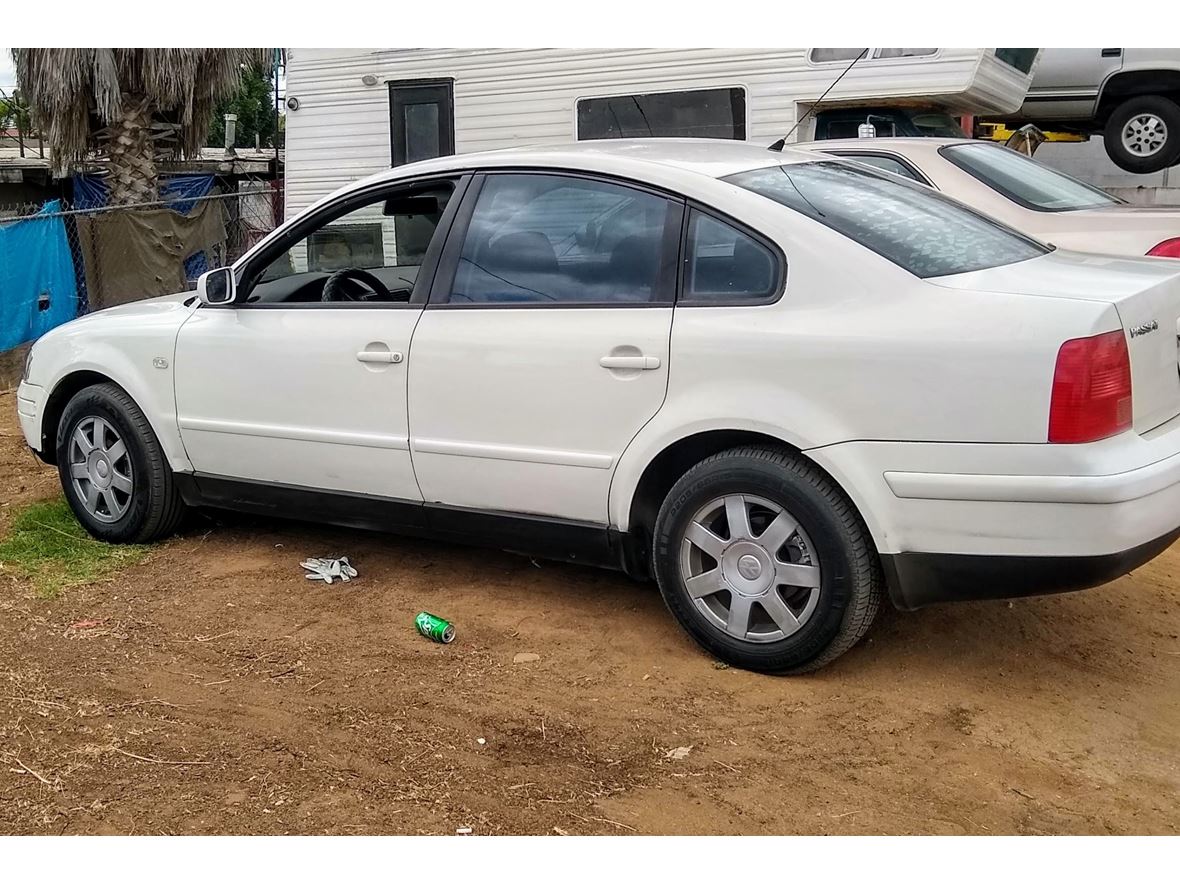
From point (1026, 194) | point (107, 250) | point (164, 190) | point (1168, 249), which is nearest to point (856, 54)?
point (1026, 194)

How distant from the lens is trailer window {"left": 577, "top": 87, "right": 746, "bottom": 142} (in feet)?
29.1

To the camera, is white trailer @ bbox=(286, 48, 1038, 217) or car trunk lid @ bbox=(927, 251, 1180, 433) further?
white trailer @ bbox=(286, 48, 1038, 217)

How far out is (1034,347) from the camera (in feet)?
10.6

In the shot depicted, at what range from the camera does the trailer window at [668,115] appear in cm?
887

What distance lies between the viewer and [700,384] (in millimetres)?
3742

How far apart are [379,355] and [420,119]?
6.20 metres

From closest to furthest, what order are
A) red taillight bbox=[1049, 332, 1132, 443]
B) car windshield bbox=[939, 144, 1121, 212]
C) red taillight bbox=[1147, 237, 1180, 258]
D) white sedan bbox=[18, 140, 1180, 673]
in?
red taillight bbox=[1049, 332, 1132, 443] → white sedan bbox=[18, 140, 1180, 673] → red taillight bbox=[1147, 237, 1180, 258] → car windshield bbox=[939, 144, 1121, 212]

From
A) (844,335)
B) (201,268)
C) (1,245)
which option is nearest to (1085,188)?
(844,335)

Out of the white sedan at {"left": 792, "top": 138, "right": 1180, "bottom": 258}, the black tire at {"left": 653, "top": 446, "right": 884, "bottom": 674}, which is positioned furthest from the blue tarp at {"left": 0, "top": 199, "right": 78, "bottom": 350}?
the black tire at {"left": 653, "top": 446, "right": 884, "bottom": 674}

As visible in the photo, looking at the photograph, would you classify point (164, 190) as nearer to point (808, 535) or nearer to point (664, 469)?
point (664, 469)

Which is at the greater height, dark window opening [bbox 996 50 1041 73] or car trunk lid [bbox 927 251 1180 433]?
dark window opening [bbox 996 50 1041 73]

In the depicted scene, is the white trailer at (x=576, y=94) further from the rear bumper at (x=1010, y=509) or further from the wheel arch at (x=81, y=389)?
the rear bumper at (x=1010, y=509)

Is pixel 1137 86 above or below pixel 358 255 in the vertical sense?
above

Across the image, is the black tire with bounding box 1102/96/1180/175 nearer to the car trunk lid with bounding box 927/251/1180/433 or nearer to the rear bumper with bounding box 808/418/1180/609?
the car trunk lid with bounding box 927/251/1180/433
